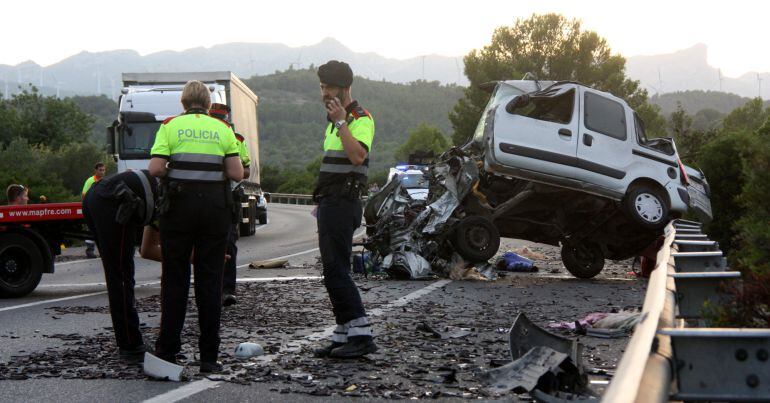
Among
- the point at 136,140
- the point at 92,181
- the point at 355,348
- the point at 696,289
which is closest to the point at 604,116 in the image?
the point at 355,348

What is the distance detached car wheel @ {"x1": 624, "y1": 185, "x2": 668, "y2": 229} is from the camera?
1257cm

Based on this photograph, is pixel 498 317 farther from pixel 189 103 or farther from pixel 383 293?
pixel 189 103

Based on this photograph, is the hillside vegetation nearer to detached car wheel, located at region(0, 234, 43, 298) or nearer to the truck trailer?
the truck trailer

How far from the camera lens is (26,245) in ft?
36.4

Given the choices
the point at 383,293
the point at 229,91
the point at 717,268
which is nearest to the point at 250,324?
the point at 383,293

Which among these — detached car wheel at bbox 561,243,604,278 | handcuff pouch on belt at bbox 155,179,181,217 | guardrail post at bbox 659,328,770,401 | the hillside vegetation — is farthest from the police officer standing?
the hillside vegetation

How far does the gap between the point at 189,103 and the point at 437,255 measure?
7.58 meters

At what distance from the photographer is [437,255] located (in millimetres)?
13406

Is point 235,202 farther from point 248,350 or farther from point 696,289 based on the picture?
point 696,289

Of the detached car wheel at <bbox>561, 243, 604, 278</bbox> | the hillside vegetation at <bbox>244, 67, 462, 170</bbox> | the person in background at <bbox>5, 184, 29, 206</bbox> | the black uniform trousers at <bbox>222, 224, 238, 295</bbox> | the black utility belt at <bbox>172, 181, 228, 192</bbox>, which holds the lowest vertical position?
the detached car wheel at <bbox>561, 243, 604, 278</bbox>

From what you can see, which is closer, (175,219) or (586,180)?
(175,219)

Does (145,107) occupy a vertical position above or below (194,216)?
above

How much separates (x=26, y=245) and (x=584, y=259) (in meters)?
7.47

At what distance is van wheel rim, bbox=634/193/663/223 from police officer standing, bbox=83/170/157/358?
7.77 m
